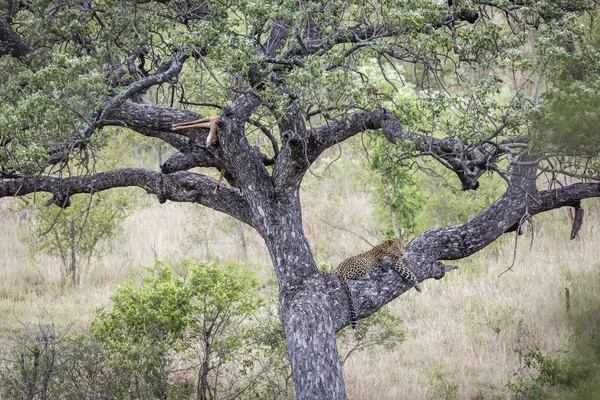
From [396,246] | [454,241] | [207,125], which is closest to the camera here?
[207,125]

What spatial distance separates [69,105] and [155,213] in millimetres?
12936

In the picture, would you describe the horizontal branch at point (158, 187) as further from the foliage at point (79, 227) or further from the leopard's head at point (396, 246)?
the foliage at point (79, 227)

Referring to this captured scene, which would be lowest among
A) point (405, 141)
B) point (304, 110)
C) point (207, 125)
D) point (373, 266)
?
point (373, 266)

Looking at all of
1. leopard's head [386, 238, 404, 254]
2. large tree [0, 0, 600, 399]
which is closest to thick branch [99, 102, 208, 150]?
large tree [0, 0, 600, 399]

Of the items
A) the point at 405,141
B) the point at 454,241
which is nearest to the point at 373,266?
the point at 454,241

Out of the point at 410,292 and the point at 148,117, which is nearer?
the point at 148,117

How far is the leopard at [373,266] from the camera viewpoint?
26.6 feet

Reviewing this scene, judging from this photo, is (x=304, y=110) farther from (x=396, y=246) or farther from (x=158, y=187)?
(x=396, y=246)

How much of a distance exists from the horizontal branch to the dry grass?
1.55m

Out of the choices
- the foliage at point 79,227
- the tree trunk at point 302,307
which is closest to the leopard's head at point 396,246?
the tree trunk at point 302,307

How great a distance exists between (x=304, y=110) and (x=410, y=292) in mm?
7981

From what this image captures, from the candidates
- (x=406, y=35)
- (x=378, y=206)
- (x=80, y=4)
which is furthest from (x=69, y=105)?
(x=378, y=206)

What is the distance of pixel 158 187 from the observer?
340 inches

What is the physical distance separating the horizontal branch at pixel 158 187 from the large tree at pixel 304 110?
16mm
